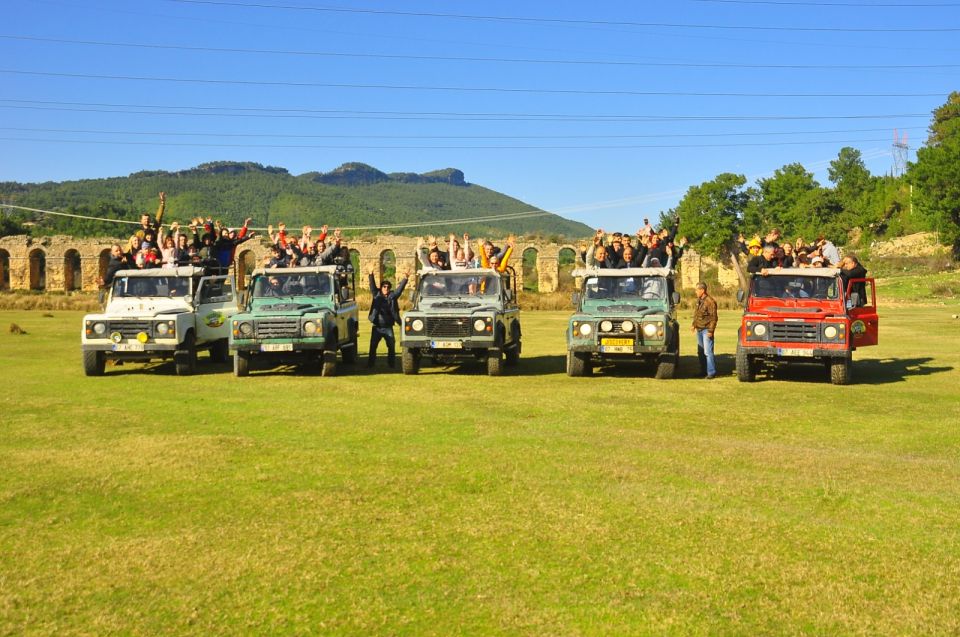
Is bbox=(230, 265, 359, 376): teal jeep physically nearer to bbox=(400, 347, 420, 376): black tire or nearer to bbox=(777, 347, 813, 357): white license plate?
bbox=(400, 347, 420, 376): black tire

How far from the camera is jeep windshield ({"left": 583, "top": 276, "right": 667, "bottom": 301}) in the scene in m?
16.0

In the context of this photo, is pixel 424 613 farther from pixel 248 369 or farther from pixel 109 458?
pixel 248 369

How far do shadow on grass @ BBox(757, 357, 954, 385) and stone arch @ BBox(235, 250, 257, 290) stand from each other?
4938cm

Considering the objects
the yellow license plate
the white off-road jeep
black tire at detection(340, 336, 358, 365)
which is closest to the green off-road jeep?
Result: black tire at detection(340, 336, 358, 365)

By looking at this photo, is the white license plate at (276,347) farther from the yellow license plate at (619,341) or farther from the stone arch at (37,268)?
the stone arch at (37,268)

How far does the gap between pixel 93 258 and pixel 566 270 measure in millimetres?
32321

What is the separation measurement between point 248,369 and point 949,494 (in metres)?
11.0

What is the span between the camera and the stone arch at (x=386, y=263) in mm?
64838

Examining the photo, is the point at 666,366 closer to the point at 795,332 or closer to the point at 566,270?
the point at 795,332

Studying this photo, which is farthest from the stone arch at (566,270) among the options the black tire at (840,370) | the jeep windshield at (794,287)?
the black tire at (840,370)

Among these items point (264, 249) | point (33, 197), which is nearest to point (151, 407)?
point (264, 249)

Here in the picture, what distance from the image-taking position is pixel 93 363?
51.4ft

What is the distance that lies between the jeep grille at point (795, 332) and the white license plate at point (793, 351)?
0.14 metres

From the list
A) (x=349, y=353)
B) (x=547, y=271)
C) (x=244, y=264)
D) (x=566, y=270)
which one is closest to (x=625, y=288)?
(x=349, y=353)
